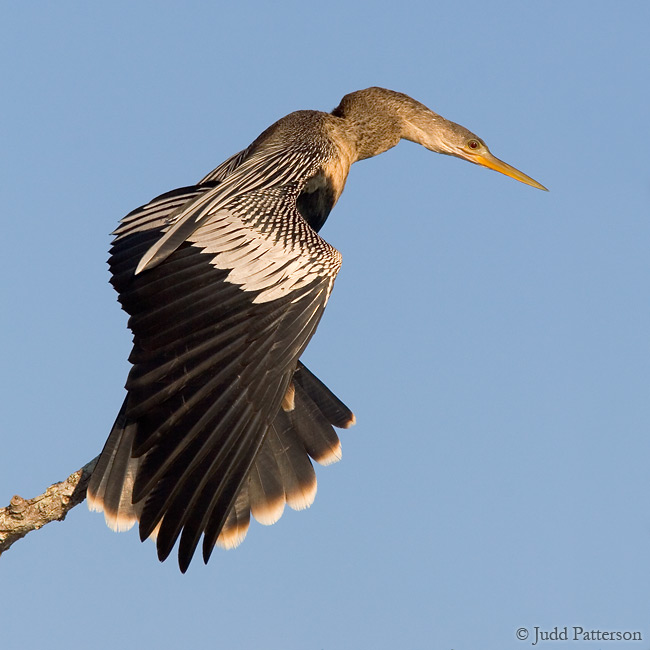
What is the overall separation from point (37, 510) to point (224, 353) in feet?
4.29

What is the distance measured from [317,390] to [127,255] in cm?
178

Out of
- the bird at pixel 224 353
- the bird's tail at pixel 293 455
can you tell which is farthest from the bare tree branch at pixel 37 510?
the bird's tail at pixel 293 455

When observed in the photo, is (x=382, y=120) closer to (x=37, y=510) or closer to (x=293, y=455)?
(x=293, y=455)

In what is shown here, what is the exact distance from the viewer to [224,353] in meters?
5.09

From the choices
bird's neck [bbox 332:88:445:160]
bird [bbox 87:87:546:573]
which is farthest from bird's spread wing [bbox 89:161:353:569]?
bird's neck [bbox 332:88:445:160]

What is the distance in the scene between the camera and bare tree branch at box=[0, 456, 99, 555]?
205 inches

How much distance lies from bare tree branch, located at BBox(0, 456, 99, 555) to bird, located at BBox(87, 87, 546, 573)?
0.38ft

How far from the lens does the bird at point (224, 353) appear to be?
15.8ft

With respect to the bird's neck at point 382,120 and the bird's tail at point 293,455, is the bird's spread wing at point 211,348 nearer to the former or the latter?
the bird's tail at point 293,455

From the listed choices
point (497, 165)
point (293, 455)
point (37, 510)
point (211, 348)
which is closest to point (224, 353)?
point (211, 348)

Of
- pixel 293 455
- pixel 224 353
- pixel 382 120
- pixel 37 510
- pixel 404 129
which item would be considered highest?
pixel 404 129

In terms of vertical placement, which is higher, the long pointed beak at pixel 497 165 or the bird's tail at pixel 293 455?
the long pointed beak at pixel 497 165

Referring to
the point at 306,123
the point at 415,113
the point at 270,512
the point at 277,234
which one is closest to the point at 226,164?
the point at 306,123

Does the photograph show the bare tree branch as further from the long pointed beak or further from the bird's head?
the long pointed beak
